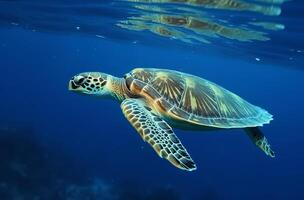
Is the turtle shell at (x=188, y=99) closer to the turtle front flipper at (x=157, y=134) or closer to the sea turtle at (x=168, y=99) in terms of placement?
the sea turtle at (x=168, y=99)

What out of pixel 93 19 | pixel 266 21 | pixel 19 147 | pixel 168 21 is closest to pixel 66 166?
pixel 19 147

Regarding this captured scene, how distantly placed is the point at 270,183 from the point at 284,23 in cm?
3186

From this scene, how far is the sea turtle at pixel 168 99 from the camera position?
5844 mm

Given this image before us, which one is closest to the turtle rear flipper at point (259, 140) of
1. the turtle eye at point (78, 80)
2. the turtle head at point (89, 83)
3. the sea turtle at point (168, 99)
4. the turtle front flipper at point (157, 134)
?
the sea turtle at point (168, 99)

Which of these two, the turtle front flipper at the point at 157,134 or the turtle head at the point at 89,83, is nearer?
the turtle front flipper at the point at 157,134

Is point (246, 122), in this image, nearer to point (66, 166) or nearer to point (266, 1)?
point (266, 1)

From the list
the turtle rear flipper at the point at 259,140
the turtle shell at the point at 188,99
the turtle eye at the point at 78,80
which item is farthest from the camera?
the turtle rear flipper at the point at 259,140

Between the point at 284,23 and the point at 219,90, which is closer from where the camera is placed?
the point at 219,90

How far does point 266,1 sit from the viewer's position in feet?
33.8

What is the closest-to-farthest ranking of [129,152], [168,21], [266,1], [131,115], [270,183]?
1. [131,115]
2. [266,1]
3. [168,21]
4. [129,152]
5. [270,183]

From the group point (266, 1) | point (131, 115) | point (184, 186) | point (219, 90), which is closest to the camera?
point (131, 115)

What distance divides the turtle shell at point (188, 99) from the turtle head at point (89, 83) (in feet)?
1.43

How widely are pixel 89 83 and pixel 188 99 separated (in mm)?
A: 1701

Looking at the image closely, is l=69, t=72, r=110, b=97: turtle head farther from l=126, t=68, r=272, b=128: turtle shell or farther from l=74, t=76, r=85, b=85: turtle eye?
l=126, t=68, r=272, b=128: turtle shell
